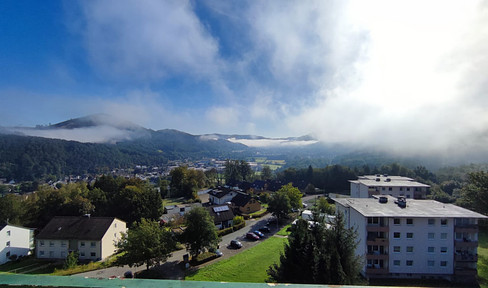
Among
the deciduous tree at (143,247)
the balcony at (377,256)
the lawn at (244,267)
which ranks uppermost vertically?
the deciduous tree at (143,247)

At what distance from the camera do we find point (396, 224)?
67.3ft

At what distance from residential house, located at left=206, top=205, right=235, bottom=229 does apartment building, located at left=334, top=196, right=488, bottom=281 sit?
20.9 meters

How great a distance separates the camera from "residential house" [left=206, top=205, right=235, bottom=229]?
3575cm

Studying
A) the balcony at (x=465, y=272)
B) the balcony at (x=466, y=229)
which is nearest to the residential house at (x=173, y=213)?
the balcony at (x=465, y=272)

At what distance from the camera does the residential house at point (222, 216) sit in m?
35.8

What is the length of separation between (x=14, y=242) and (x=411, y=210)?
44481mm

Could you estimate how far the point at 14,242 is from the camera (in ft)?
92.6

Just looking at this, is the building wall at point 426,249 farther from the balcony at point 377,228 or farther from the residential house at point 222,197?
the residential house at point 222,197

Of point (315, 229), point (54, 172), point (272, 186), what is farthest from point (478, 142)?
point (54, 172)

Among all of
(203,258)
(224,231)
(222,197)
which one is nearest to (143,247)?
(203,258)

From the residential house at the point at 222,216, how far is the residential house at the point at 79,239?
44.1 feet

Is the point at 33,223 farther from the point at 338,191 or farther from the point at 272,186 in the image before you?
the point at 338,191

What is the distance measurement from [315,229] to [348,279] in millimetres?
2389

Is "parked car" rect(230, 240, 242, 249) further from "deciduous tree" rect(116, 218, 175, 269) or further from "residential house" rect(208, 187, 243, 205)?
"residential house" rect(208, 187, 243, 205)
